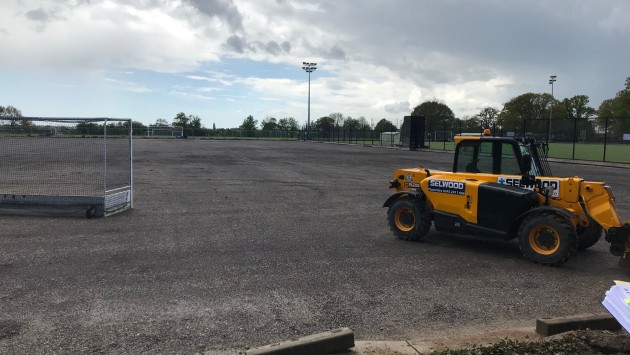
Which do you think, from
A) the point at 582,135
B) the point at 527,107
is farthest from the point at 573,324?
the point at 527,107

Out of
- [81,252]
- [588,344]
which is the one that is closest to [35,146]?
[81,252]

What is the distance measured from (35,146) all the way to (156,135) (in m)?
66.2

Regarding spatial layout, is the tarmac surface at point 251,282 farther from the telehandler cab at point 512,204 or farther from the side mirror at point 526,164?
the side mirror at point 526,164

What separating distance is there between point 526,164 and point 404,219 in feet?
7.22

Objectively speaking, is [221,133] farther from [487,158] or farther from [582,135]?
[487,158]

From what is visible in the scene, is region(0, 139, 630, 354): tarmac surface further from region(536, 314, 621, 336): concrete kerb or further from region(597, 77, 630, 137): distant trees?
region(597, 77, 630, 137): distant trees

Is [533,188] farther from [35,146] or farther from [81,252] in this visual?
[35,146]

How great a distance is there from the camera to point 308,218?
1031 centimetres

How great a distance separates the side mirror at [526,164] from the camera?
282 inches

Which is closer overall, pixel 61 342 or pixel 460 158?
pixel 61 342

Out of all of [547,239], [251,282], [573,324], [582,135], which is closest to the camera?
[573,324]

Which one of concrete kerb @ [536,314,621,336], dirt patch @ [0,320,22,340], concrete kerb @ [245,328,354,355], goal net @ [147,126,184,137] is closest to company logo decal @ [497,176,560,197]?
concrete kerb @ [536,314,621,336]

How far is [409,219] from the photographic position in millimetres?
8312

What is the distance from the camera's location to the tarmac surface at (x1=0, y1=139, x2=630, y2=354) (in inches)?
177
